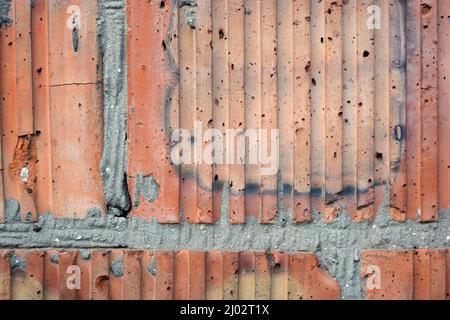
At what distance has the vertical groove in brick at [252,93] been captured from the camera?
1.44 meters

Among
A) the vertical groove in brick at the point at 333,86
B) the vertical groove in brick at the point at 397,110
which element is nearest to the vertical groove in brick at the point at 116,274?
the vertical groove in brick at the point at 333,86

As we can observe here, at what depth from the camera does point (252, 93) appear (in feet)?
4.75

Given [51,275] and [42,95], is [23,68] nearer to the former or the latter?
[42,95]

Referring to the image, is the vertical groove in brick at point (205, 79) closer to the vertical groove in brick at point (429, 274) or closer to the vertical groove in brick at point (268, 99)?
the vertical groove in brick at point (268, 99)

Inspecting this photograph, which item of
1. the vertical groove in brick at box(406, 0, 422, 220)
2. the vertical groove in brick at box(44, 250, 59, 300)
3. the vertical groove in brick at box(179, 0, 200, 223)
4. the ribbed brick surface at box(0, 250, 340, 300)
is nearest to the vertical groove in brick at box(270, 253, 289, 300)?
the ribbed brick surface at box(0, 250, 340, 300)

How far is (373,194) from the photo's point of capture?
1447 millimetres

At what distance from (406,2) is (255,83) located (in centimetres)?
42

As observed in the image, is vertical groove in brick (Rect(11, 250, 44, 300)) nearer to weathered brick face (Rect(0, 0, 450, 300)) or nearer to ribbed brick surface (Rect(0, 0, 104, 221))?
weathered brick face (Rect(0, 0, 450, 300))

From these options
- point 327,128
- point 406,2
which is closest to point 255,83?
point 327,128

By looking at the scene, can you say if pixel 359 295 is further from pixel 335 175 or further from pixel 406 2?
pixel 406 2

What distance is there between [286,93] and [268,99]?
0.15 ft

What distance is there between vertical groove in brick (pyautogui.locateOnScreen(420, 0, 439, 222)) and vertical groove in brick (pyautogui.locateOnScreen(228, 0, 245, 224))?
1.45ft

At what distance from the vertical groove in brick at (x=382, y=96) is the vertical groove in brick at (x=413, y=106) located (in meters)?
0.04

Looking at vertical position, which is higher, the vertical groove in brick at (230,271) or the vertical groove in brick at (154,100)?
the vertical groove in brick at (154,100)
